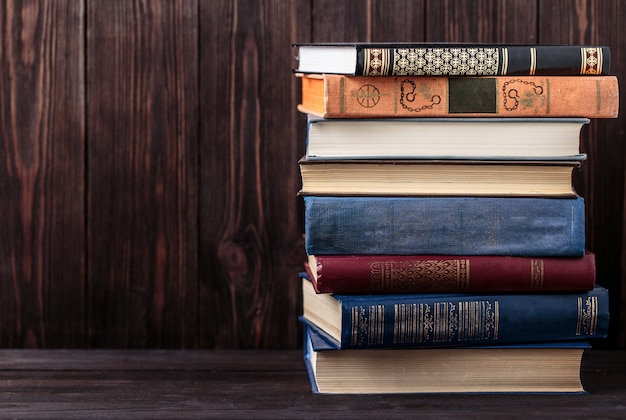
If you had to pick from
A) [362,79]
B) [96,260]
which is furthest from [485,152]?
[96,260]

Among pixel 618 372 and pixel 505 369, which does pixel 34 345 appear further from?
pixel 618 372

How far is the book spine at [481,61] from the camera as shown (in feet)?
2.98

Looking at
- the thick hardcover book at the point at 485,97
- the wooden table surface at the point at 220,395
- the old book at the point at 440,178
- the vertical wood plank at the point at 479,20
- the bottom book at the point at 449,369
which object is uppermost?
the vertical wood plank at the point at 479,20

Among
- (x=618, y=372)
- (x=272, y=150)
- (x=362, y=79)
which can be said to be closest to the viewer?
(x=362, y=79)

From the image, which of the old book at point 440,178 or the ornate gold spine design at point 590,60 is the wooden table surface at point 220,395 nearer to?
the old book at point 440,178

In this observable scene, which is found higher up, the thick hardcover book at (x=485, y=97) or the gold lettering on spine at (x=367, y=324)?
the thick hardcover book at (x=485, y=97)

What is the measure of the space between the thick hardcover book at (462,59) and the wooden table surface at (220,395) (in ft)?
1.20

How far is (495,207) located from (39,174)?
63 cm

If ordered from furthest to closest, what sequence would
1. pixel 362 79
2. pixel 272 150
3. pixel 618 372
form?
pixel 272 150 → pixel 618 372 → pixel 362 79

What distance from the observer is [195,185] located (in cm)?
118

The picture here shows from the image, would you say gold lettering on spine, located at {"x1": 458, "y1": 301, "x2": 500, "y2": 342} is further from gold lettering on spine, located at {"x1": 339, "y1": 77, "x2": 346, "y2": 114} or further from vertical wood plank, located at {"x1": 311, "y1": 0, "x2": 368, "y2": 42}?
vertical wood plank, located at {"x1": 311, "y1": 0, "x2": 368, "y2": 42}

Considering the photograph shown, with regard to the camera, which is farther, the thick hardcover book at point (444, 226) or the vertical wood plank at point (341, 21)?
the vertical wood plank at point (341, 21)

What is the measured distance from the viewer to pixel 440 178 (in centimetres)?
95

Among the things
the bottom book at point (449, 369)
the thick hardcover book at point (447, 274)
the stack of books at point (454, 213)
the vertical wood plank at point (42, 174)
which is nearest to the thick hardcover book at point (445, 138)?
the stack of books at point (454, 213)
